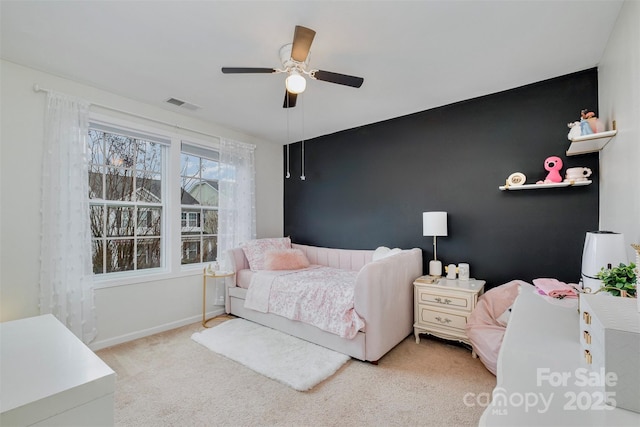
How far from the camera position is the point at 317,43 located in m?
2.13

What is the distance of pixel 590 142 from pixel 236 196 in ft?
12.4

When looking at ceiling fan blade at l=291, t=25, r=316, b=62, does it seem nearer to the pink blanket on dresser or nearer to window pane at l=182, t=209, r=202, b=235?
the pink blanket on dresser

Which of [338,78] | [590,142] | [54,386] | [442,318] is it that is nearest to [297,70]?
[338,78]

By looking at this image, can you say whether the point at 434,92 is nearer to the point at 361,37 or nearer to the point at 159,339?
the point at 361,37

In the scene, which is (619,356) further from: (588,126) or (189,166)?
(189,166)

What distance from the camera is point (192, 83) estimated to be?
2.77m

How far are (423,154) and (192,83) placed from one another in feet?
8.67

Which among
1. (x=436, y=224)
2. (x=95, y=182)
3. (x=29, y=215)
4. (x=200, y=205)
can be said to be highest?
(x=95, y=182)

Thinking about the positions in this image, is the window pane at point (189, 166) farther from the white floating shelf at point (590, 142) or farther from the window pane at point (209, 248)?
the white floating shelf at point (590, 142)

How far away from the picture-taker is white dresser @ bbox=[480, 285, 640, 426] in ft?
2.17

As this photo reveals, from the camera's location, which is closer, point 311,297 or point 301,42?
point 301,42

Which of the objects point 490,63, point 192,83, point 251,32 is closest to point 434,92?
point 490,63

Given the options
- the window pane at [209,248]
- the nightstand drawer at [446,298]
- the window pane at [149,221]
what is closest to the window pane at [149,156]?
the window pane at [149,221]

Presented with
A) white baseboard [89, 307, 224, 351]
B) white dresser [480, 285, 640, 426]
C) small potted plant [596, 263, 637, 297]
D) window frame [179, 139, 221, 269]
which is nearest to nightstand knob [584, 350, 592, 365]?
white dresser [480, 285, 640, 426]
